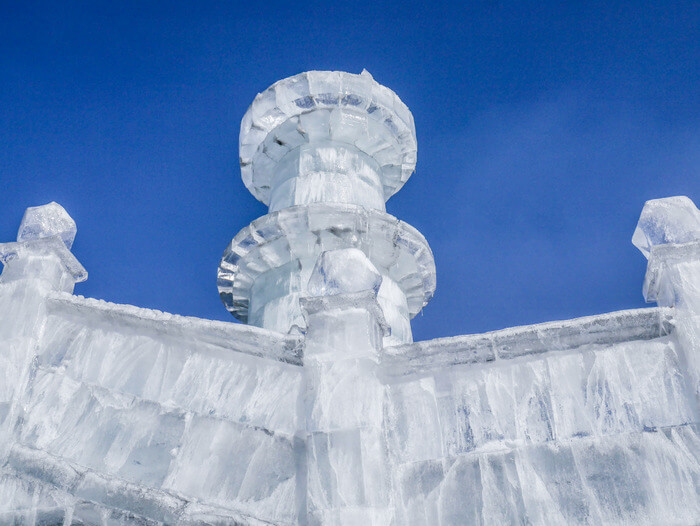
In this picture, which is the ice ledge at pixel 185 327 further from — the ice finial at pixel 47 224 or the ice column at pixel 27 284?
the ice finial at pixel 47 224

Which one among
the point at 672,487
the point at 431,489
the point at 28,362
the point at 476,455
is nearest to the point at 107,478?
the point at 28,362

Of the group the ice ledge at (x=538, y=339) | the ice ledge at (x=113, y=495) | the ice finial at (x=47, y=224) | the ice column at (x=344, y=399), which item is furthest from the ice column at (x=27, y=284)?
the ice ledge at (x=538, y=339)

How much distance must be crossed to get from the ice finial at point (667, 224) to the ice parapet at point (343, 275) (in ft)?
8.70

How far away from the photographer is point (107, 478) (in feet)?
18.4

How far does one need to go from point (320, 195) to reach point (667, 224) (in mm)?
5048

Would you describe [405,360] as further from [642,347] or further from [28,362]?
[28,362]

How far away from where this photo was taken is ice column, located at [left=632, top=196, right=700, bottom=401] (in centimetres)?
571

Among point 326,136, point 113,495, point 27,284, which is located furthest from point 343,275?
point 326,136

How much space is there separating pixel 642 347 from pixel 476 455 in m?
1.73

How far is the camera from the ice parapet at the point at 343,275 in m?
6.52

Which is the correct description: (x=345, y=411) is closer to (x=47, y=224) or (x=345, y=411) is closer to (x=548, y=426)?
(x=548, y=426)

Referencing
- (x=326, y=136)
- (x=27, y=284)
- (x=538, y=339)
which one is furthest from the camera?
(x=326, y=136)

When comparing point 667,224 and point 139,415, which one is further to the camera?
point 667,224

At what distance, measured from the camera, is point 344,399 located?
5.79 m
